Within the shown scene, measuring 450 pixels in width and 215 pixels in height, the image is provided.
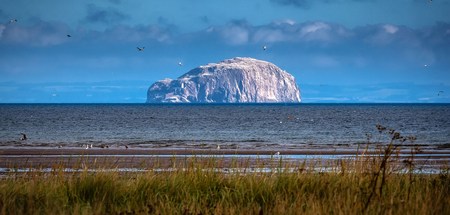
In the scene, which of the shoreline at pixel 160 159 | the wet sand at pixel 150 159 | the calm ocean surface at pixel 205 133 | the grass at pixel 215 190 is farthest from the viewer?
the calm ocean surface at pixel 205 133

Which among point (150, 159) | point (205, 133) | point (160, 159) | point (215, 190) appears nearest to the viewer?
point (215, 190)

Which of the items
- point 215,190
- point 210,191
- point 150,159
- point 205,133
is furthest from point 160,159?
point 205,133

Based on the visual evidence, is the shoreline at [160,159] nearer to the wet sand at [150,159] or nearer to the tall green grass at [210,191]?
the wet sand at [150,159]

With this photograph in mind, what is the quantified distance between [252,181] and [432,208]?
3.81 meters

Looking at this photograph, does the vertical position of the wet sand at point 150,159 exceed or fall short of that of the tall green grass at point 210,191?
it falls short

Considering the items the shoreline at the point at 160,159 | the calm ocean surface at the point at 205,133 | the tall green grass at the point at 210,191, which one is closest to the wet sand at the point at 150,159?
the shoreline at the point at 160,159

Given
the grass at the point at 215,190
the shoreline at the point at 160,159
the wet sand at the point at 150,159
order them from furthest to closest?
the wet sand at the point at 150,159 < the shoreline at the point at 160,159 < the grass at the point at 215,190

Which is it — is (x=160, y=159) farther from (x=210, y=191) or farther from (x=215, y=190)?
(x=210, y=191)

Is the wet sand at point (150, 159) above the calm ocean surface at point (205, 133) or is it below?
below

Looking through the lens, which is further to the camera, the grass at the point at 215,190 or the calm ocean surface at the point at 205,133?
the calm ocean surface at the point at 205,133

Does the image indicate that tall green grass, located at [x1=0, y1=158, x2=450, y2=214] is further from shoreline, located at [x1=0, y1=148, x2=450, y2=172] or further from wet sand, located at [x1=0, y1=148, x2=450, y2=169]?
wet sand, located at [x1=0, y1=148, x2=450, y2=169]

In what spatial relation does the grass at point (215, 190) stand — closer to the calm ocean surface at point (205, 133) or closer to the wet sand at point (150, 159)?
the wet sand at point (150, 159)

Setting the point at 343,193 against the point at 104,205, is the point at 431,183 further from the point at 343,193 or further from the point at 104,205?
the point at 104,205

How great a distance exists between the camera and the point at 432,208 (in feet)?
34.6
